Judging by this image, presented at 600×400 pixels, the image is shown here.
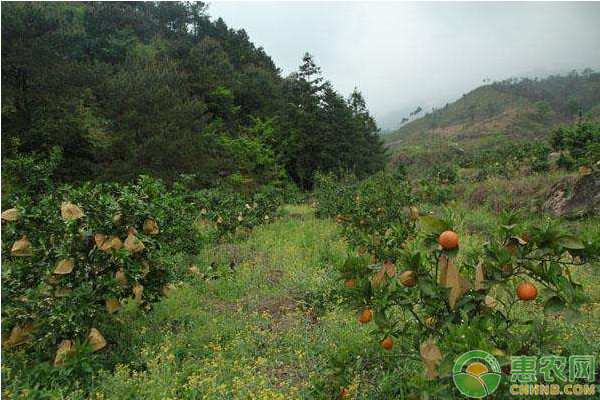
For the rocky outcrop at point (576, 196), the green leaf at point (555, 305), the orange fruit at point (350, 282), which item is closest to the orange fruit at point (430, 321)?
the orange fruit at point (350, 282)

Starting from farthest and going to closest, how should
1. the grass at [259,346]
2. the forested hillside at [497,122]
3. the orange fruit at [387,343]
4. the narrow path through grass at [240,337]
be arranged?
the forested hillside at [497,122], the narrow path through grass at [240,337], the grass at [259,346], the orange fruit at [387,343]

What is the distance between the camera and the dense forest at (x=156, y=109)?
613 inches

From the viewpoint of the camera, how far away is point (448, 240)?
1.92m

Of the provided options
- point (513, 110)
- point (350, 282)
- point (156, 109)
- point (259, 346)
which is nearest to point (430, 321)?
point (350, 282)

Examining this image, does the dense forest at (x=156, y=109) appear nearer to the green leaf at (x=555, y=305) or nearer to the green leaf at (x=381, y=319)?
the green leaf at (x=381, y=319)

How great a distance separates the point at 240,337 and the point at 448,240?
2.66 m

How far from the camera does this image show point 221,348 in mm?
3773

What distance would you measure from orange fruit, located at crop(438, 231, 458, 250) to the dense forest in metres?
9.69

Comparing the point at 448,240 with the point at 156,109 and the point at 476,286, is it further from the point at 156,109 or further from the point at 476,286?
the point at 156,109

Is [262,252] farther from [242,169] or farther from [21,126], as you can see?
[242,169]

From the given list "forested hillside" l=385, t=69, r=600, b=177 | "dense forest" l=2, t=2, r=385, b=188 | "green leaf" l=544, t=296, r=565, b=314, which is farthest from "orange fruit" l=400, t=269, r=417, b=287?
"forested hillside" l=385, t=69, r=600, b=177

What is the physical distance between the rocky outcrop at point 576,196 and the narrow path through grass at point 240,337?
5.99 meters

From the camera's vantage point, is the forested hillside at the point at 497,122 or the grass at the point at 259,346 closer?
the grass at the point at 259,346

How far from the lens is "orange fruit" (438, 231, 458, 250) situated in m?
1.92
